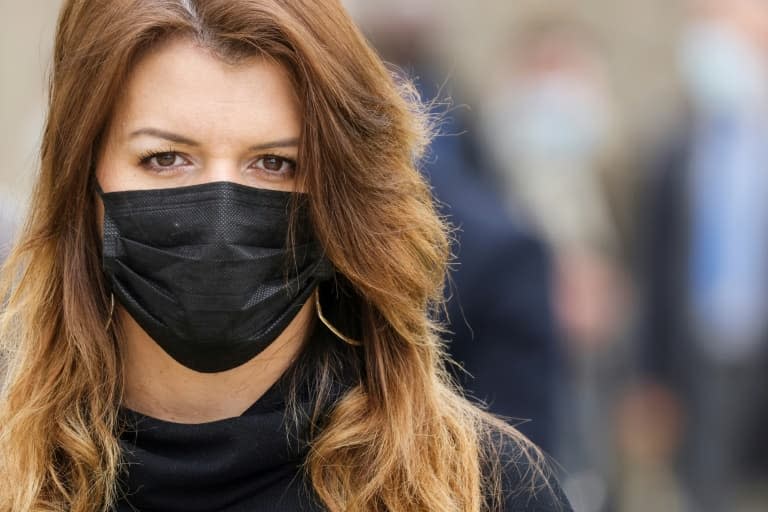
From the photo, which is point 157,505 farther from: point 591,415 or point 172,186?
point 591,415

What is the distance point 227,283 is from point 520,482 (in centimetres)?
66

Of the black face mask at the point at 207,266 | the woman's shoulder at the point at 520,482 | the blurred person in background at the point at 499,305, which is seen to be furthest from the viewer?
the blurred person in background at the point at 499,305

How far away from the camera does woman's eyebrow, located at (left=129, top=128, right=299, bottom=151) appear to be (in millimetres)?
2881

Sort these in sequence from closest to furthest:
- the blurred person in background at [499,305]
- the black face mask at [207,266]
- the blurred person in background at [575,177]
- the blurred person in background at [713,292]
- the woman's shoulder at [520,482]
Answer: the black face mask at [207,266]
the woman's shoulder at [520,482]
the blurred person in background at [499,305]
the blurred person in background at [713,292]
the blurred person in background at [575,177]

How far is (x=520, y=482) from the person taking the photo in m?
3.02

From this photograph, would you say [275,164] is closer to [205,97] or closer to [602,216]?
[205,97]

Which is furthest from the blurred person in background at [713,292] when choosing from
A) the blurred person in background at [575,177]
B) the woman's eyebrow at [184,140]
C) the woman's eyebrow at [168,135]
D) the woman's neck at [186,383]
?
the woman's eyebrow at [168,135]

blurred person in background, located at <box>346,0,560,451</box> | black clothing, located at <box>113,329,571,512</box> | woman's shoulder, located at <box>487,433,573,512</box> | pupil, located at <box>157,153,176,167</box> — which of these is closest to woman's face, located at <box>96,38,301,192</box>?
pupil, located at <box>157,153,176,167</box>

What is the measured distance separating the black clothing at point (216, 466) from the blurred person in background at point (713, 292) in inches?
153

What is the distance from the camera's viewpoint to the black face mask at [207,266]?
285 cm

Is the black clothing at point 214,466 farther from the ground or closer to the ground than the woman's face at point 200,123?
closer to the ground

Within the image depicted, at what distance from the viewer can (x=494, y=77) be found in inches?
357

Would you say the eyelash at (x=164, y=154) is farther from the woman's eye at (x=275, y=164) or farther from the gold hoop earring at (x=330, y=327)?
the gold hoop earring at (x=330, y=327)

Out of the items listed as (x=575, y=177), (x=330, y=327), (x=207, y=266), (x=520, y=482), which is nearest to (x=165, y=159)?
(x=207, y=266)
